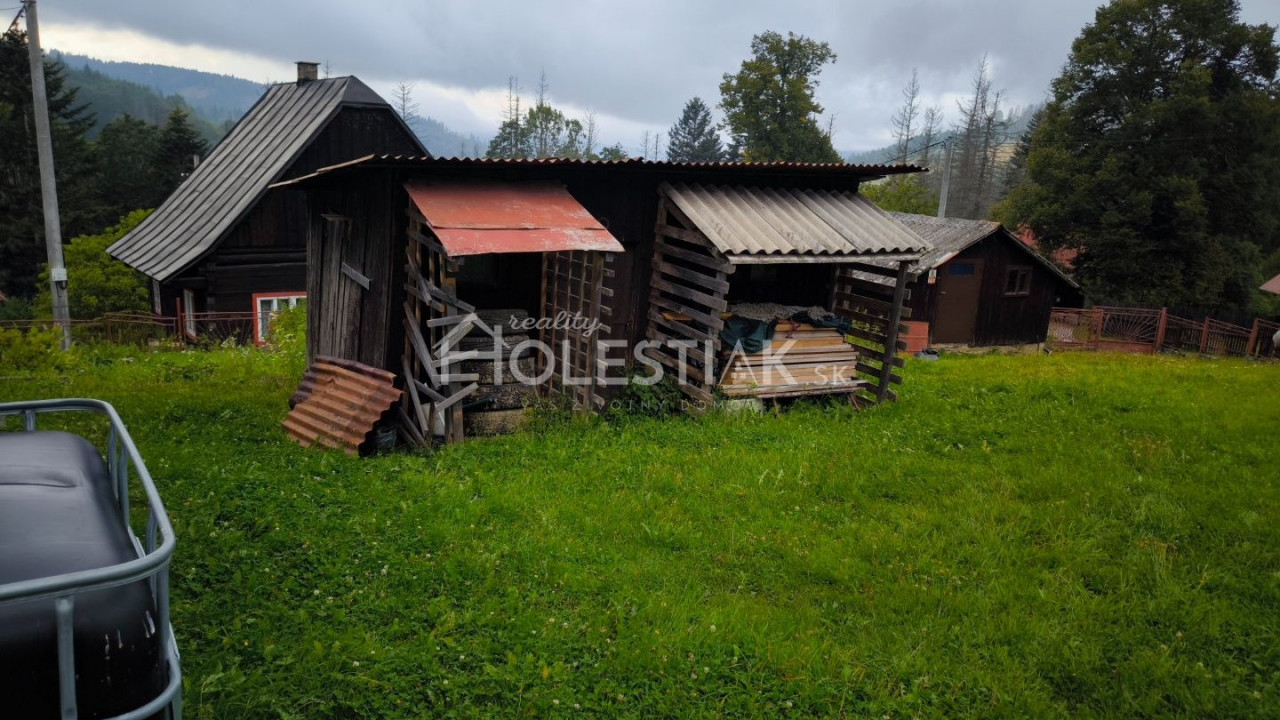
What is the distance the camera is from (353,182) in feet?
34.4

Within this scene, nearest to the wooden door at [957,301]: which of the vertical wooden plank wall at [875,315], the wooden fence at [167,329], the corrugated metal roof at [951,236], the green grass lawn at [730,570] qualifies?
the corrugated metal roof at [951,236]

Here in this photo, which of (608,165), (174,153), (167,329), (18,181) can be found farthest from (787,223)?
(174,153)

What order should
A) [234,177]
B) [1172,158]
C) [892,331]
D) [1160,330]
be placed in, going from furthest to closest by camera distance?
1. [1172,158]
2. [1160,330]
3. [234,177]
4. [892,331]

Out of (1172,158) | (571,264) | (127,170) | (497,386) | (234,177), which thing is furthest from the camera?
(127,170)

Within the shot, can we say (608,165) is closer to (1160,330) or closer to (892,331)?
(892,331)

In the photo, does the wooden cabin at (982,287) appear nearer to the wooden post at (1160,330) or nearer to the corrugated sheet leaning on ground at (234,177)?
the wooden post at (1160,330)

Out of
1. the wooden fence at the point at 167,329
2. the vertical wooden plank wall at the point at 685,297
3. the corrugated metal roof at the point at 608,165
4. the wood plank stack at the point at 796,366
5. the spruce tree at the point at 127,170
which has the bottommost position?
the wooden fence at the point at 167,329

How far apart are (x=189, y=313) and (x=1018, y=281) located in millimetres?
25549

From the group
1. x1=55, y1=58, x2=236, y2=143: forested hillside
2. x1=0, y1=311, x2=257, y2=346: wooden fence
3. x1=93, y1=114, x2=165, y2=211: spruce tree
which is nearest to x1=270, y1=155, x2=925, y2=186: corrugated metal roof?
x1=0, y1=311, x2=257, y2=346: wooden fence

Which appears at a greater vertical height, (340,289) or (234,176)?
(234,176)

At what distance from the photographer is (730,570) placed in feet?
21.2

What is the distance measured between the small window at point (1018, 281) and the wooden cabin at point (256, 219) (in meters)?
19.7

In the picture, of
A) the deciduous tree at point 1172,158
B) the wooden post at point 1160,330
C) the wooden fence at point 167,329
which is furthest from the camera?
the deciduous tree at point 1172,158

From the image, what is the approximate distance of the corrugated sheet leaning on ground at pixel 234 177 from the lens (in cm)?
1984
